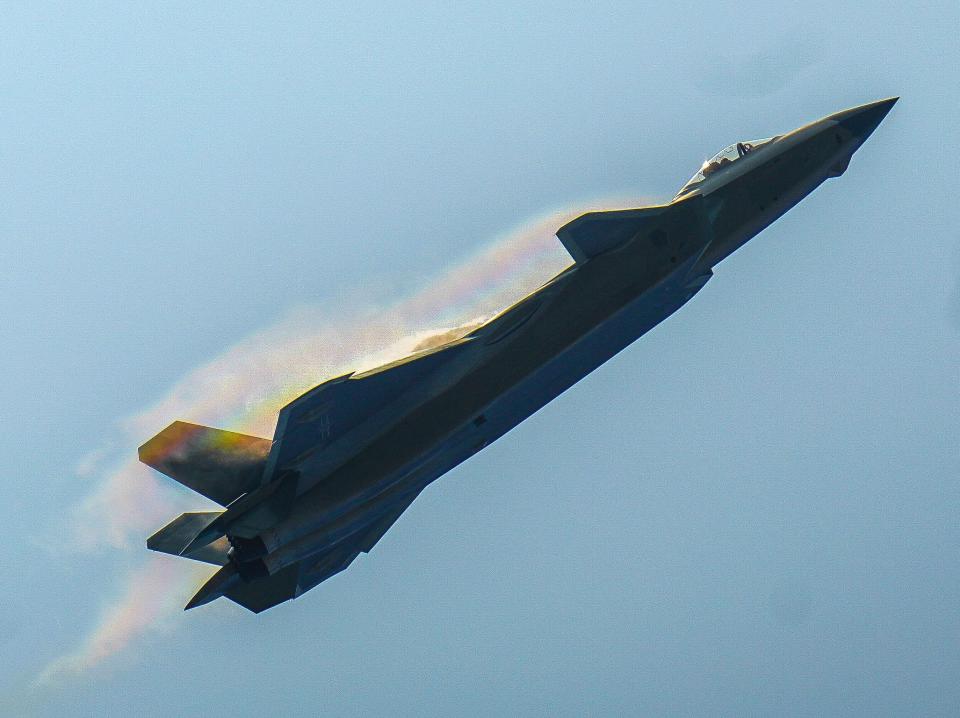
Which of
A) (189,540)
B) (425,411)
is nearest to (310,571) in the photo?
(189,540)

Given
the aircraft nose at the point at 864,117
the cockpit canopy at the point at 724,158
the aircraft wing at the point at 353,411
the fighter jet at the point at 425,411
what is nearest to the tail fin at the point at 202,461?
the fighter jet at the point at 425,411

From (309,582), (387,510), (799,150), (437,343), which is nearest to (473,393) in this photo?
(437,343)

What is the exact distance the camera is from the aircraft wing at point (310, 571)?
1131 inches

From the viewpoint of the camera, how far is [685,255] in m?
25.9

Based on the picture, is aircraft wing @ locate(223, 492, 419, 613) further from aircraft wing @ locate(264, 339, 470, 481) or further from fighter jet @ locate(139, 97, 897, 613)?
aircraft wing @ locate(264, 339, 470, 481)

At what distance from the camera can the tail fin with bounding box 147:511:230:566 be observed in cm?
2617

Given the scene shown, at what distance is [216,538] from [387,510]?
383 centimetres

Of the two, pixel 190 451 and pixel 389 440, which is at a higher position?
pixel 190 451

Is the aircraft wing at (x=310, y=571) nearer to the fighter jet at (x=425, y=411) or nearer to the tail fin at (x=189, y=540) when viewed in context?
the tail fin at (x=189, y=540)

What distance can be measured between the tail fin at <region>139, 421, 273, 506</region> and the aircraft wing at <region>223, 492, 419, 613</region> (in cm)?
270

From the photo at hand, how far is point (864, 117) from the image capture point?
2783 centimetres

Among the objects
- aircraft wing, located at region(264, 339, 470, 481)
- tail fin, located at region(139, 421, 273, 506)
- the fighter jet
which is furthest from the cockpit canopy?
tail fin, located at region(139, 421, 273, 506)

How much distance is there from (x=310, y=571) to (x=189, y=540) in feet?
13.6

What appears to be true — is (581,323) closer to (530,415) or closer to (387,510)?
(530,415)
